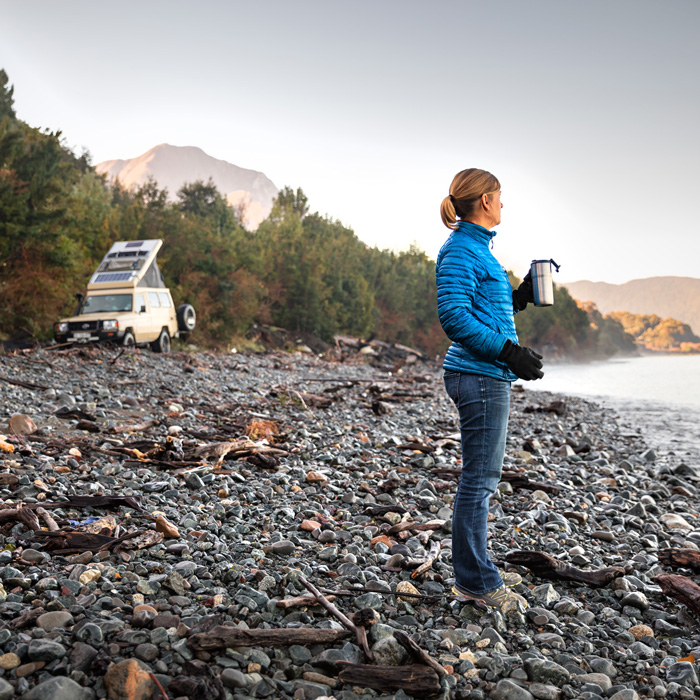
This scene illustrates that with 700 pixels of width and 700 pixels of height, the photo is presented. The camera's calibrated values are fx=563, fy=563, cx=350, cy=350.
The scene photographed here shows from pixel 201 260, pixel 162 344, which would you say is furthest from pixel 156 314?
pixel 201 260

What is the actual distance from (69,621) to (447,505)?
3844 millimetres

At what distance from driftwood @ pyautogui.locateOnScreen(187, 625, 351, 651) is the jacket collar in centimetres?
248

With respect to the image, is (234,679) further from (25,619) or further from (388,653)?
(25,619)

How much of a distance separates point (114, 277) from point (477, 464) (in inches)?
781

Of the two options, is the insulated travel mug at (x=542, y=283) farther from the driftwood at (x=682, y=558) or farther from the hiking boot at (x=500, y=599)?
the driftwood at (x=682, y=558)

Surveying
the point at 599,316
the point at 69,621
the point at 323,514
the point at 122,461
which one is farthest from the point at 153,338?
the point at 599,316

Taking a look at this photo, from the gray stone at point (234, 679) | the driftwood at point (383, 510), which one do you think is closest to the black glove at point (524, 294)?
the driftwood at point (383, 510)

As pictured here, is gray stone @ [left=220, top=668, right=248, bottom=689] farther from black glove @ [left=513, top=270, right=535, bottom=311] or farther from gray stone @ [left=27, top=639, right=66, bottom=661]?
black glove @ [left=513, top=270, right=535, bottom=311]

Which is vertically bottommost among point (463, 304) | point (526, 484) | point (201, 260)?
point (526, 484)

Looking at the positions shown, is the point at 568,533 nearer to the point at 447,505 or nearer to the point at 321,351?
the point at 447,505

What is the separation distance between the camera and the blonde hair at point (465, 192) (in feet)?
11.8

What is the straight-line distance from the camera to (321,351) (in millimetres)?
41812

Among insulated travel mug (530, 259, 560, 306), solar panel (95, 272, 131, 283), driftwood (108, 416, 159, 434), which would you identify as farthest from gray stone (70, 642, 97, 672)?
solar panel (95, 272, 131, 283)

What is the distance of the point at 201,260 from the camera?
108 ft
